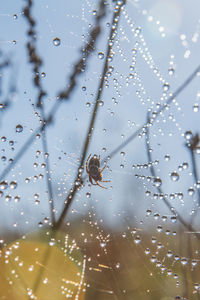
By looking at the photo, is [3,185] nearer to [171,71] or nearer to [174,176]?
[174,176]

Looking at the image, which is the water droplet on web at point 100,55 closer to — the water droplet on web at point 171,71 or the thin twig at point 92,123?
the thin twig at point 92,123

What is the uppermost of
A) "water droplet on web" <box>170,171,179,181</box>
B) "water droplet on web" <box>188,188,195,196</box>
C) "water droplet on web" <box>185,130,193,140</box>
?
"water droplet on web" <box>185,130,193,140</box>

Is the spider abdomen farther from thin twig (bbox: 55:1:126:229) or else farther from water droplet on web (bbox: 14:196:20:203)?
water droplet on web (bbox: 14:196:20:203)

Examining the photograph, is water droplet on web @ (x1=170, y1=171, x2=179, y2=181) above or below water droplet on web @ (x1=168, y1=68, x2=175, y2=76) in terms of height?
below

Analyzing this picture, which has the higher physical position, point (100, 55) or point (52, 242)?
point (100, 55)

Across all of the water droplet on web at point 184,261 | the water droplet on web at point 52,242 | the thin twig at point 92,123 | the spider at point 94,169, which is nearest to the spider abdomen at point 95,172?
the spider at point 94,169

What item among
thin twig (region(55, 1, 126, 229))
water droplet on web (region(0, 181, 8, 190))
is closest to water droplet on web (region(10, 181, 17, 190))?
water droplet on web (region(0, 181, 8, 190))

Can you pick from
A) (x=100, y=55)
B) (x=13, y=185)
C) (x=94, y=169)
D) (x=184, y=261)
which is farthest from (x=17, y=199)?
(x=184, y=261)

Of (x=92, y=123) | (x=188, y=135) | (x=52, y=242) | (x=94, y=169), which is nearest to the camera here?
(x=188, y=135)

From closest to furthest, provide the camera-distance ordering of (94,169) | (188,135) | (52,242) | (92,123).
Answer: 1. (188,135)
2. (52,242)
3. (92,123)
4. (94,169)

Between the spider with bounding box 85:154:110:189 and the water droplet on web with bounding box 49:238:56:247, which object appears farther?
the spider with bounding box 85:154:110:189

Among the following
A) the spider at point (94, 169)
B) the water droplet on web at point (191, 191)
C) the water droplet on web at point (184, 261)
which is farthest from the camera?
the spider at point (94, 169)
